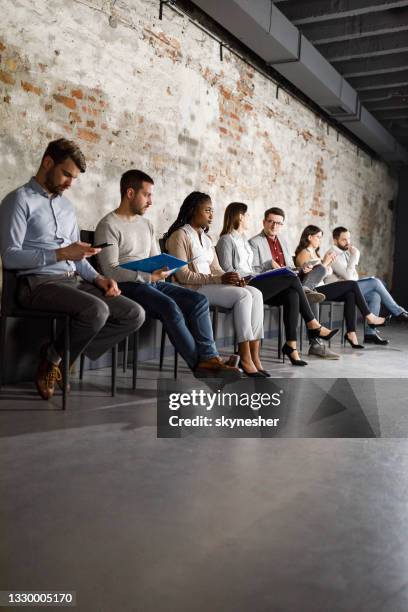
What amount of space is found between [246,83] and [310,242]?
1.90 m

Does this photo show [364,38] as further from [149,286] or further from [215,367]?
[215,367]

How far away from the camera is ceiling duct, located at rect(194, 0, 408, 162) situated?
17.8ft

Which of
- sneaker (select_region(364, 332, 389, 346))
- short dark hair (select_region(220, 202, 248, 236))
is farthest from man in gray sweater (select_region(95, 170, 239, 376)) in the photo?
sneaker (select_region(364, 332, 389, 346))

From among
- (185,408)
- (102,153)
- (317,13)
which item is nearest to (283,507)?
(185,408)

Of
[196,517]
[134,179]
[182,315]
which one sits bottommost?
[196,517]

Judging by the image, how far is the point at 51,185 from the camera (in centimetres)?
324

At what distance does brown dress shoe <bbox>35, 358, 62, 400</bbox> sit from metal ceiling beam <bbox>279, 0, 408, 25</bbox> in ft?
15.2

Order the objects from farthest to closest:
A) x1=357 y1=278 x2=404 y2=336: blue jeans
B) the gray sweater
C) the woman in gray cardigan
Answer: x1=357 y1=278 x2=404 y2=336: blue jeans
the woman in gray cardigan
the gray sweater

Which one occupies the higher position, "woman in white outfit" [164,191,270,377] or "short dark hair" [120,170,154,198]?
"short dark hair" [120,170,154,198]

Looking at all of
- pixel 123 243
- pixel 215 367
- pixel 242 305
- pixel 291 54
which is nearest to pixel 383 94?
pixel 291 54

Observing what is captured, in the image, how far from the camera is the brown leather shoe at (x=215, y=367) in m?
3.32

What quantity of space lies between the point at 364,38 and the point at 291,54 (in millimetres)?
1238

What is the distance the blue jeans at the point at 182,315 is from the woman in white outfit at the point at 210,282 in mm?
366

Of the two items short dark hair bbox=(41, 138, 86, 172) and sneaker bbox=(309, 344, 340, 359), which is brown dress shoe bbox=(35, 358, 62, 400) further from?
sneaker bbox=(309, 344, 340, 359)
